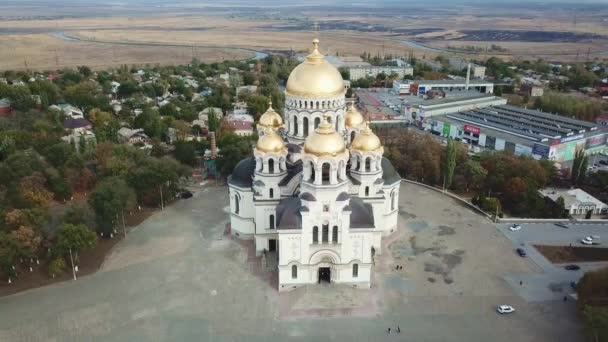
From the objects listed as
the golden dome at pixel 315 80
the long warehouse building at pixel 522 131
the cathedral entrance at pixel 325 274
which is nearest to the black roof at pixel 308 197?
the cathedral entrance at pixel 325 274

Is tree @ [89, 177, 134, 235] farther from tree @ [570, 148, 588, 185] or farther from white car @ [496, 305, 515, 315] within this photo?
tree @ [570, 148, 588, 185]

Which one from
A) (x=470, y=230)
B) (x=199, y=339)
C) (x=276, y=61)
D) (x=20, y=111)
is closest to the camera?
(x=199, y=339)

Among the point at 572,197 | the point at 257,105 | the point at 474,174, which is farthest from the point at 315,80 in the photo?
the point at 257,105

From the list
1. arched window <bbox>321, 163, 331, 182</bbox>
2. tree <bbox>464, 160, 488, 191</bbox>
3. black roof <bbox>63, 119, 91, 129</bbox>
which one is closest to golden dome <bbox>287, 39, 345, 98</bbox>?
arched window <bbox>321, 163, 331, 182</bbox>

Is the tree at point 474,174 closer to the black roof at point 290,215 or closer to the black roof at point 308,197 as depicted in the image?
the black roof at point 290,215

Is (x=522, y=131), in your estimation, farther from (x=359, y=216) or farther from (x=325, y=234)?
(x=325, y=234)

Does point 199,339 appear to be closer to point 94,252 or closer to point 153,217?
point 94,252

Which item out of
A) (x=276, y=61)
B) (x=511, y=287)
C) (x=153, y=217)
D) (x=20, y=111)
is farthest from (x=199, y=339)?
(x=276, y=61)

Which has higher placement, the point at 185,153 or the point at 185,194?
the point at 185,153
